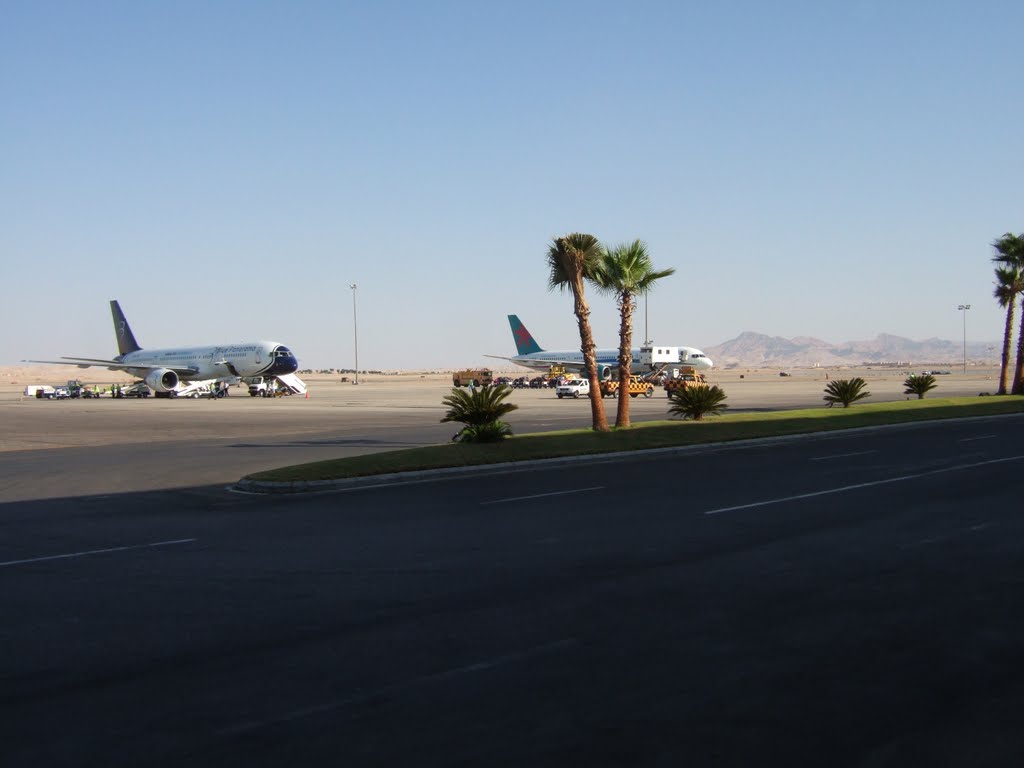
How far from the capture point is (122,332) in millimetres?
85875

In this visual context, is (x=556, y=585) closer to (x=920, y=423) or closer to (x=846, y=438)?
(x=846, y=438)

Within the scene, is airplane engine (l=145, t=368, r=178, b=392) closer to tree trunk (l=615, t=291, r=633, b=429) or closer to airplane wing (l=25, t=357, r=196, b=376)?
airplane wing (l=25, t=357, r=196, b=376)

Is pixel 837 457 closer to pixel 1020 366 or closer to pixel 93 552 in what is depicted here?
pixel 93 552

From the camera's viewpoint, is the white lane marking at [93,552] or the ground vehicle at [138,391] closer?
the white lane marking at [93,552]

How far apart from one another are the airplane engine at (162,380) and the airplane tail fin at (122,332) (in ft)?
43.2

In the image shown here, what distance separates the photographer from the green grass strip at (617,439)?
61.7ft

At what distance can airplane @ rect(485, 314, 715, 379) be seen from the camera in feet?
269

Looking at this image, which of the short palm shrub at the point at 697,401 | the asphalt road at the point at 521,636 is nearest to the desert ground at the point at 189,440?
the short palm shrub at the point at 697,401

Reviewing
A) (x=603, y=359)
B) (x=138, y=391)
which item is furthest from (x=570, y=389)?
(x=138, y=391)

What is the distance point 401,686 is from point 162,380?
72.7 metres

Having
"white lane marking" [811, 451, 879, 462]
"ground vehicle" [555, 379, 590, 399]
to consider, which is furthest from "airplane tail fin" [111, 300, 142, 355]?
"white lane marking" [811, 451, 879, 462]

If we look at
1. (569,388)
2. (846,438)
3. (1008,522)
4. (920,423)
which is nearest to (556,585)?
(1008,522)

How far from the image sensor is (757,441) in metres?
26.2

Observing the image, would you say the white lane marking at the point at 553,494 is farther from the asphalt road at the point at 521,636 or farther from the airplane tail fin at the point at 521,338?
the airplane tail fin at the point at 521,338
